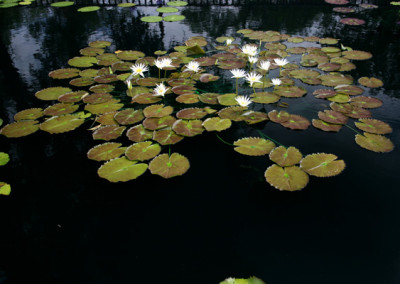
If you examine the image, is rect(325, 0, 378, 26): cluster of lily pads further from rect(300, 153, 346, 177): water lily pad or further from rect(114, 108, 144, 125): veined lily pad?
rect(114, 108, 144, 125): veined lily pad

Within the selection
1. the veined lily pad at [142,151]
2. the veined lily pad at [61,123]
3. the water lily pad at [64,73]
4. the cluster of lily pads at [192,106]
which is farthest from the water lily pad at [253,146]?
the water lily pad at [64,73]

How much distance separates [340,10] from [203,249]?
5.91 meters

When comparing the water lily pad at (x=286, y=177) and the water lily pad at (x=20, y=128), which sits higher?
the water lily pad at (x=20, y=128)

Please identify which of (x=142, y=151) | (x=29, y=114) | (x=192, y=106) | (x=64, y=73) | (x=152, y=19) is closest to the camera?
(x=142, y=151)

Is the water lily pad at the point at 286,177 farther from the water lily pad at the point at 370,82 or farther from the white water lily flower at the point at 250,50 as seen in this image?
the water lily pad at the point at 370,82

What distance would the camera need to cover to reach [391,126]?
223 cm

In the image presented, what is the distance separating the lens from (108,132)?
222cm

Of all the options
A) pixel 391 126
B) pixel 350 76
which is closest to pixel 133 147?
pixel 391 126

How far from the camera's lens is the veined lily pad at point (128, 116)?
2324 millimetres

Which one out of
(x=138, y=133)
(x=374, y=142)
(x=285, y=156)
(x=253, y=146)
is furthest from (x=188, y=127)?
(x=374, y=142)

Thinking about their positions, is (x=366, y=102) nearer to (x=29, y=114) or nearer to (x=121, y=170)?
(x=121, y=170)

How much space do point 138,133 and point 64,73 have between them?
1.66 m

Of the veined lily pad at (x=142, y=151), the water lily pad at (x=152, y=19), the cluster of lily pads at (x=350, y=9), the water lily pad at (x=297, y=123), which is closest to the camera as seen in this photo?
the veined lily pad at (x=142, y=151)

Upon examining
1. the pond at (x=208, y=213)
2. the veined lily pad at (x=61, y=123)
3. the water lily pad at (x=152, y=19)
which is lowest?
the pond at (x=208, y=213)
